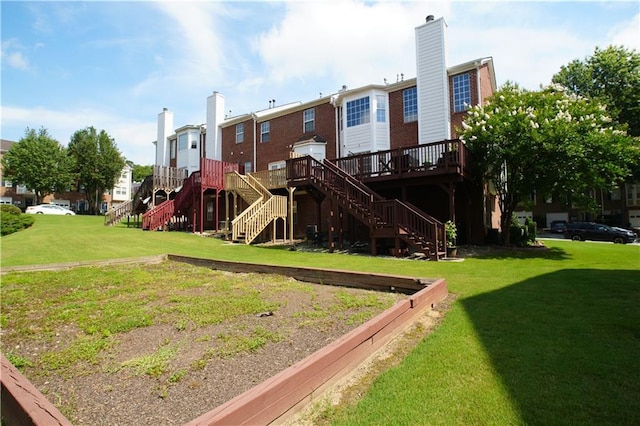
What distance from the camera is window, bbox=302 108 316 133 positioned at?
71.7 feet

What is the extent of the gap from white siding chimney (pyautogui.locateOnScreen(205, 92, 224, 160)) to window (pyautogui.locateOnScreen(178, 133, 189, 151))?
9.33ft

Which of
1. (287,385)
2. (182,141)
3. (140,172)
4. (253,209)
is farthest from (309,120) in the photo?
(140,172)

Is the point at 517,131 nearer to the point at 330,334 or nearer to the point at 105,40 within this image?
the point at 330,334

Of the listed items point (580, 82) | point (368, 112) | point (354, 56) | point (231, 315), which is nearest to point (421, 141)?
point (368, 112)

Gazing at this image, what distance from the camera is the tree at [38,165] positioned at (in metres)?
40.2

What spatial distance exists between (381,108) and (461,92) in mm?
4160

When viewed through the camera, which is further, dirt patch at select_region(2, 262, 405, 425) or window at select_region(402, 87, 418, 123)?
window at select_region(402, 87, 418, 123)

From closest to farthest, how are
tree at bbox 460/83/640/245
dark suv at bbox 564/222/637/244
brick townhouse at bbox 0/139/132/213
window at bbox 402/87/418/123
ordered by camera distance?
tree at bbox 460/83/640/245 < window at bbox 402/87/418/123 < dark suv at bbox 564/222/637/244 < brick townhouse at bbox 0/139/132/213

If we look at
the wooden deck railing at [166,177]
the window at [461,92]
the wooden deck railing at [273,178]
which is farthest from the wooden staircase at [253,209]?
the window at [461,92]

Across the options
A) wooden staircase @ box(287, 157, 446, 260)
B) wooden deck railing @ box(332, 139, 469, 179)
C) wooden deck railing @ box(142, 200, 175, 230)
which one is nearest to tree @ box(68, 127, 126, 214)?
wooden deck railing @ box(142, 200, 175, 230)

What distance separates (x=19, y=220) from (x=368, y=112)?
77.2 ft

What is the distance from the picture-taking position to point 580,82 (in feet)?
102

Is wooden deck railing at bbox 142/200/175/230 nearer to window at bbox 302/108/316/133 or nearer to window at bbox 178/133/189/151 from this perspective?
window at bbox 178/133/189/151

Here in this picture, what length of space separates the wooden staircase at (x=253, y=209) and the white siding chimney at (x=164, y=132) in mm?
15200
